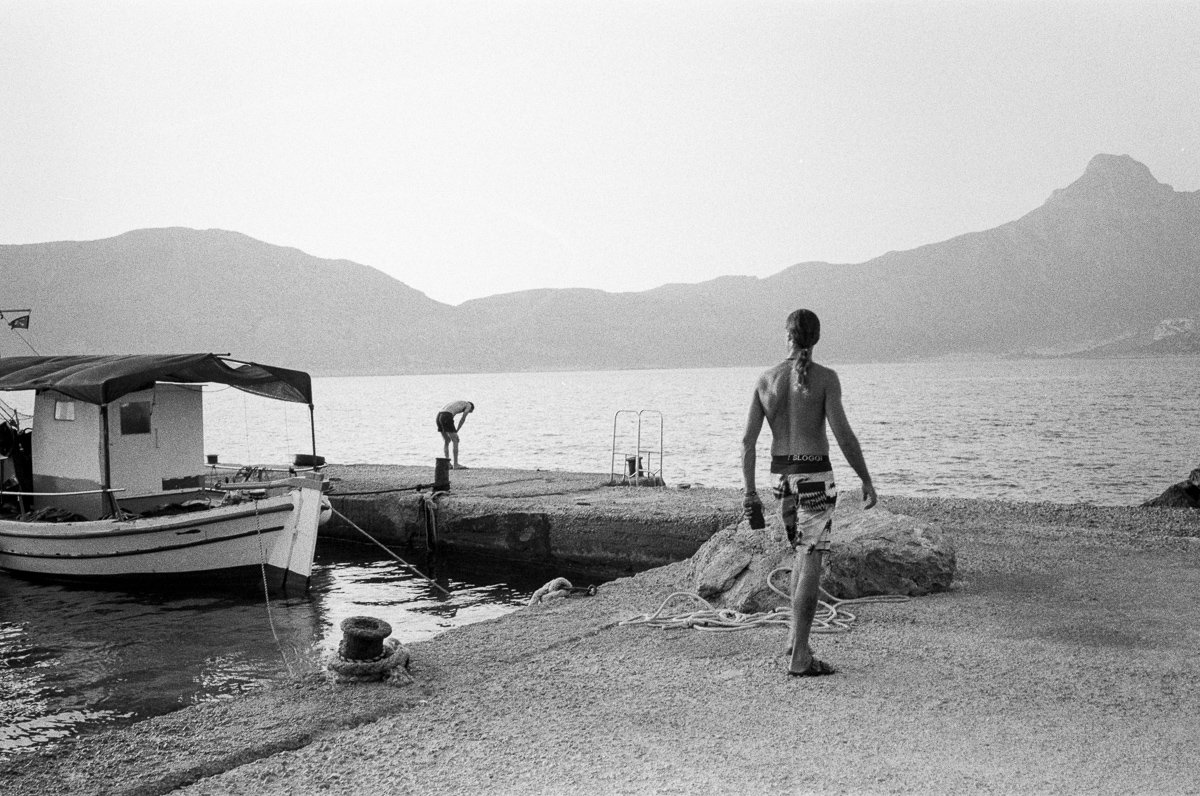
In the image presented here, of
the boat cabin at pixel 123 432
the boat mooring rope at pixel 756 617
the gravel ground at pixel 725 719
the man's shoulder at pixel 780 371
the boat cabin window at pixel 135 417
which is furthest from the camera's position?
the boat cabin window at pixel 135 417

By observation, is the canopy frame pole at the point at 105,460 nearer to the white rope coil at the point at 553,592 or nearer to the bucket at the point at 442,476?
the bucket at the point at 442,476

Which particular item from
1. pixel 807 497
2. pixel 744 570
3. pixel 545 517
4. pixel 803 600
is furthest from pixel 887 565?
pixel 545 517

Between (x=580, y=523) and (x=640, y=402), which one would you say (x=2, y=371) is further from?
(x=640, y=402)

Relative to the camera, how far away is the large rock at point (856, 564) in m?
8.46

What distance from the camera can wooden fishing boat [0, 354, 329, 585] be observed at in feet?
46.9

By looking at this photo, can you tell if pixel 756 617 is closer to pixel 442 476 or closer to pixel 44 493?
pixel 442 476

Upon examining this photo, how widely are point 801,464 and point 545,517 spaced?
34.6 ft

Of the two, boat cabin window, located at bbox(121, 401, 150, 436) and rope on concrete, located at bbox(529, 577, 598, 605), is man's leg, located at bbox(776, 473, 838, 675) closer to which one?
rope on concrete, located at bbox(529, 577, 598, 605)

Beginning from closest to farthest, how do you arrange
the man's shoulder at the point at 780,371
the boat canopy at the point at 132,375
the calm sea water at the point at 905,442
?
the man's shoulder at the point at 780,371
the boat canopy at the point at 132,375
the calm sea water at the point at 905,442

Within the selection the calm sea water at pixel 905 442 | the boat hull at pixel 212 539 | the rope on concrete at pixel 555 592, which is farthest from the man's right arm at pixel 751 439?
the calm sea water at pixel 905 442

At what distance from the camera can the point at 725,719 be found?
5.30 metres

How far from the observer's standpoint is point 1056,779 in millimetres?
4328

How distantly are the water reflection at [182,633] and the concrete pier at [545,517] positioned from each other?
545mm

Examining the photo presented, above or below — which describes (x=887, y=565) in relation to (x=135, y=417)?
below
